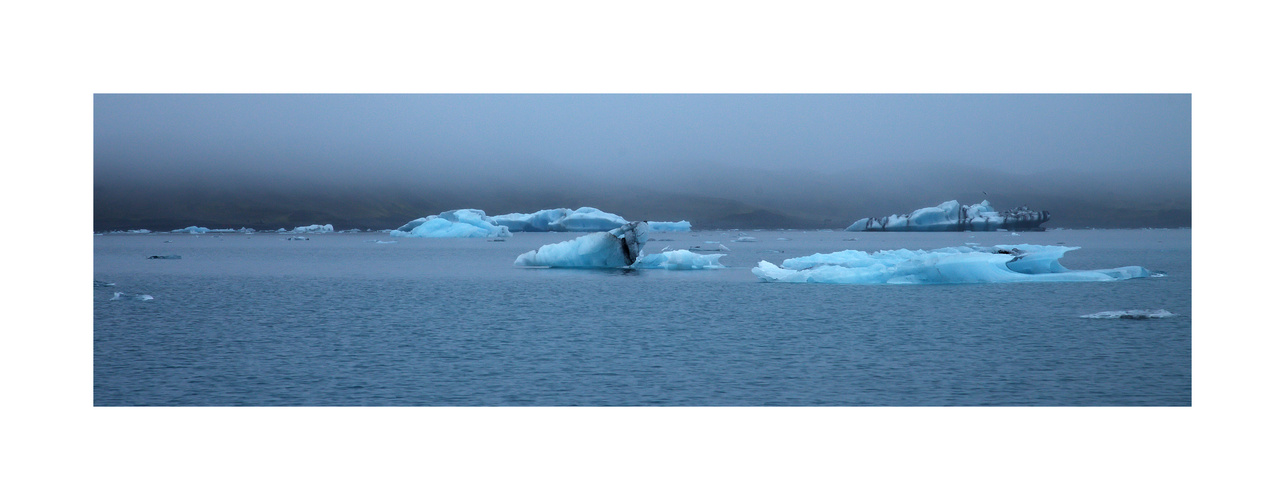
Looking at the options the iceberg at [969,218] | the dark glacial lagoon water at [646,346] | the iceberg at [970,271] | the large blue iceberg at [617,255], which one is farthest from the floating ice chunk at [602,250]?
the iceberg at [969,218]

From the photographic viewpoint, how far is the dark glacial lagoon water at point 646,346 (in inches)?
305

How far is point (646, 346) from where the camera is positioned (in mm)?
10141

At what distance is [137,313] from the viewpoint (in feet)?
43.0

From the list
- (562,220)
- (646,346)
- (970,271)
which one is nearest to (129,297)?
(646,346)

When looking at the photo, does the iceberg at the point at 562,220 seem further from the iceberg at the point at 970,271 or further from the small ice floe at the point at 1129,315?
the small ice floe at the point at 1129,315

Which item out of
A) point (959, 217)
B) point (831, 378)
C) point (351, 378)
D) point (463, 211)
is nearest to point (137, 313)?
point (351, 378)

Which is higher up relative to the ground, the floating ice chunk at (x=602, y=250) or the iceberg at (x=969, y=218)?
the iceberg at (x=969, y=218)

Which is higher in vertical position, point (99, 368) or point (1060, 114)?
point (1060, 114)

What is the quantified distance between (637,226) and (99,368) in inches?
507

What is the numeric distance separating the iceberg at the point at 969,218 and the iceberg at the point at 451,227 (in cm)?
2609

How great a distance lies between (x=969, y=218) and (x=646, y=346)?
162 ft

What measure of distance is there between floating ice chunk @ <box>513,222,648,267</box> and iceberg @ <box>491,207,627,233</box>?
110ft

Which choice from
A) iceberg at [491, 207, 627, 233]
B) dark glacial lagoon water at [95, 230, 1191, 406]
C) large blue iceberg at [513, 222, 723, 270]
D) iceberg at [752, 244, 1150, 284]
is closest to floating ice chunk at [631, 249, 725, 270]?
large blue iceberg at [513, 222, 723, 270]
